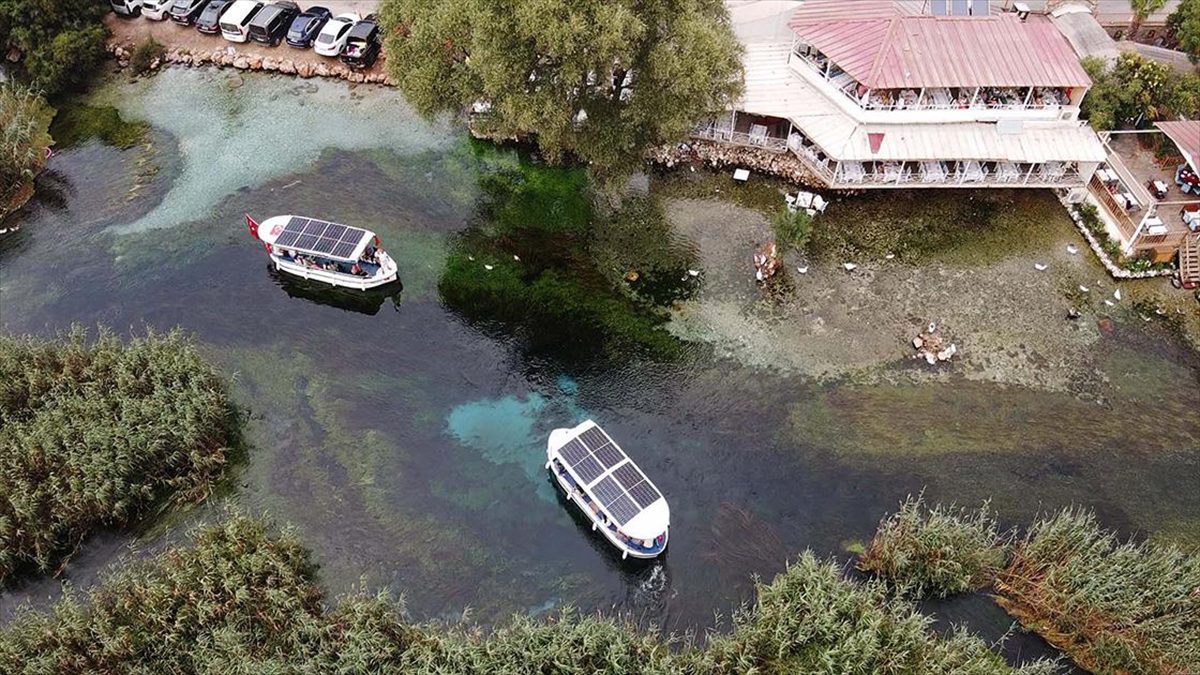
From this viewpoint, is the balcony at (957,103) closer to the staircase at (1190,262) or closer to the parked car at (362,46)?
the staircase at (1190,262)

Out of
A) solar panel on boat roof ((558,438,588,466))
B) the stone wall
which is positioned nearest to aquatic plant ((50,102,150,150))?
the stone wall

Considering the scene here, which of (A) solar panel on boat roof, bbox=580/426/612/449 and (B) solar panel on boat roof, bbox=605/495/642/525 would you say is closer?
(B) solar panel on boat roof, bbox=605/495/642/525

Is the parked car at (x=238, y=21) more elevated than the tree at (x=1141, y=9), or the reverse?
the tree at (x=1141, y=9)

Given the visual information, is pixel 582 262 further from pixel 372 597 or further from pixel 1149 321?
pixel 1149 321

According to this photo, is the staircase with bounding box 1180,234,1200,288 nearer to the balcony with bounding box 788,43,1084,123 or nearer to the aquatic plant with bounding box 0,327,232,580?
the balcony with bounding box 788,43,1084,123

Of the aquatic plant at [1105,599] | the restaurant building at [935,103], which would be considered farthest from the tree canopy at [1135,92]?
the aquatic plant at [1105,599]

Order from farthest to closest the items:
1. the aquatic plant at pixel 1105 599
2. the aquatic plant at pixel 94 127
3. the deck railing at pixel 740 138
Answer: the aquatic plant at pixel 94 127 < the deck railing at pixel 740 138 < the aquatic plant at pixel 1105 599

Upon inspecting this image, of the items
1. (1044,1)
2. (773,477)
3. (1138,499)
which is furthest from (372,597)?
(1044,1)
